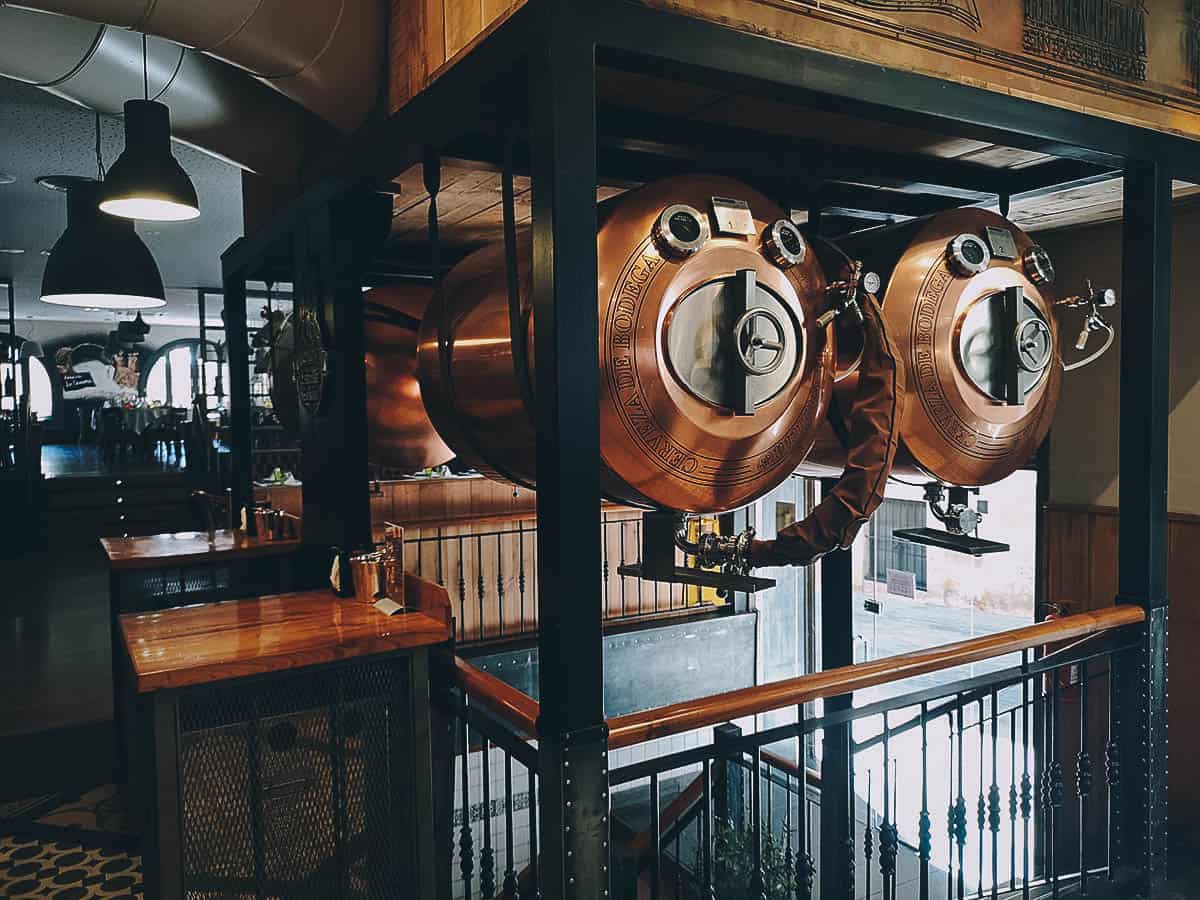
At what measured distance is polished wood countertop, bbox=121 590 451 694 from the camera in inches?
84.9

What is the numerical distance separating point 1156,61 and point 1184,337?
76.9 inches

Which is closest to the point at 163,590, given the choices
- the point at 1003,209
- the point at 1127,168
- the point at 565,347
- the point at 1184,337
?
the point at 565,347

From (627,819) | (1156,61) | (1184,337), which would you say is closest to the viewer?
(1156,61)

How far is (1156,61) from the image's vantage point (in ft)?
9.43

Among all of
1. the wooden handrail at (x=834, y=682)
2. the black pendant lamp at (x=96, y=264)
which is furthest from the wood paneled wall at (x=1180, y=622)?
the black pendant lamp at (x=96, y=264)

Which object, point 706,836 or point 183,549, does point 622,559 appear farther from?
point 706,836

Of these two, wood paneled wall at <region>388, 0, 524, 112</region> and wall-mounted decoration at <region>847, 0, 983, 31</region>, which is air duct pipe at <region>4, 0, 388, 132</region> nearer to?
wood paneled wall at <region>388, 0, 524, 112</region>

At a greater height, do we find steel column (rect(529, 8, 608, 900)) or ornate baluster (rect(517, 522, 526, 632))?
steel column (rect(529, 8, 608, 900))

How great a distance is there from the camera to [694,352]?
2043 mm

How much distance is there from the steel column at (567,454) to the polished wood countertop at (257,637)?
2.27 feet

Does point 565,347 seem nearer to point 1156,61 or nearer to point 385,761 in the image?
point 385,761

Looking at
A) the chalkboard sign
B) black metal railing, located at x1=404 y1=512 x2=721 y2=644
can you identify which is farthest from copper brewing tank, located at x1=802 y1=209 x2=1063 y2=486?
the chalkboard sign

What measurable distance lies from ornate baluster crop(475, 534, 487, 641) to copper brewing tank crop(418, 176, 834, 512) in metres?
5.34

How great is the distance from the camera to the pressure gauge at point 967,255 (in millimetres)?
2527
